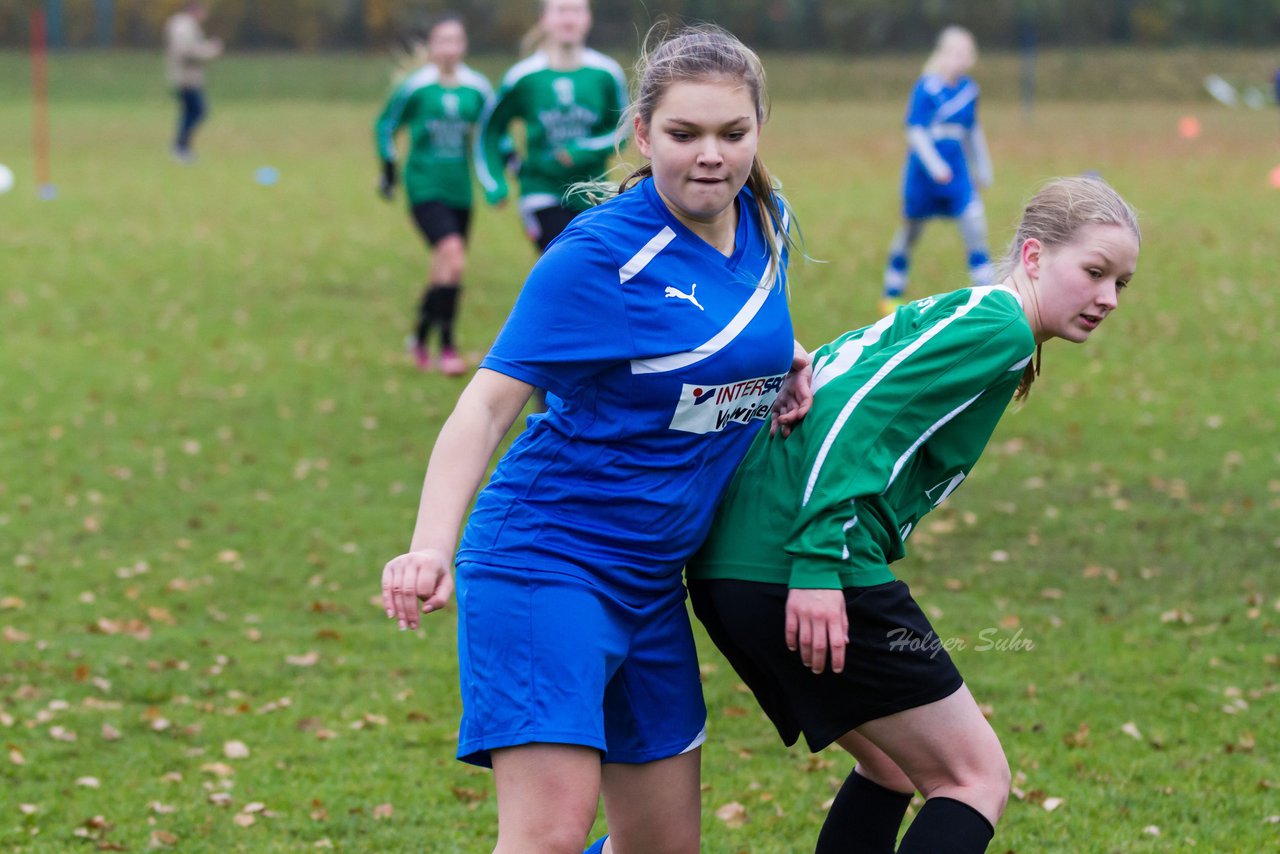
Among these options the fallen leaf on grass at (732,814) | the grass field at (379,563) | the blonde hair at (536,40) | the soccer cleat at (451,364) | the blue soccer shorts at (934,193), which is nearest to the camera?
the fallen leaf on grass at (732,814)

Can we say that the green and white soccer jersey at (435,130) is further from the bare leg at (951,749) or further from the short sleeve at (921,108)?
the bare leg at (951,749)

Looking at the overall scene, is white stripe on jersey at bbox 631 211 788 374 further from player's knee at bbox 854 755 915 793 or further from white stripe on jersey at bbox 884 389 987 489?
player's knee at bbox 854 755 915 793

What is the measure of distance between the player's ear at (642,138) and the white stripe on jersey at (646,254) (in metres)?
0.17

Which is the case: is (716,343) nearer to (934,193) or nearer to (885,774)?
(885,774)

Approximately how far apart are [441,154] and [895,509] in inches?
309

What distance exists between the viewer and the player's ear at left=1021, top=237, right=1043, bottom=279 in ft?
10.1

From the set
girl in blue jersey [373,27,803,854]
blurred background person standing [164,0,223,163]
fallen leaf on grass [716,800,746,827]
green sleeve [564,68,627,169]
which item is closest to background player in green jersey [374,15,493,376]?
green sleeve [564,68,627,169]

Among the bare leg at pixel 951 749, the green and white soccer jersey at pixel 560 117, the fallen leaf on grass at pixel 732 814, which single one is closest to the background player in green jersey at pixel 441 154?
the green and white soccer jersey at pixel 560 117

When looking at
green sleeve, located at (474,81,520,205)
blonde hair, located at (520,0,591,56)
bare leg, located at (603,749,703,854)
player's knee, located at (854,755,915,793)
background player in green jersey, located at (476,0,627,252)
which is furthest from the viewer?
blonde hair, located at (520,0,591,56)

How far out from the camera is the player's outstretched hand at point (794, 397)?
3080 mm

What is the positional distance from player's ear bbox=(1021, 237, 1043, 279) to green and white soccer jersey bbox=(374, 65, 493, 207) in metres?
7.74

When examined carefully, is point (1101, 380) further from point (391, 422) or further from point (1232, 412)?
point (391, 422)

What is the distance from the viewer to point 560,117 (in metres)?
9.12

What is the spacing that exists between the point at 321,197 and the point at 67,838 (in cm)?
1724
